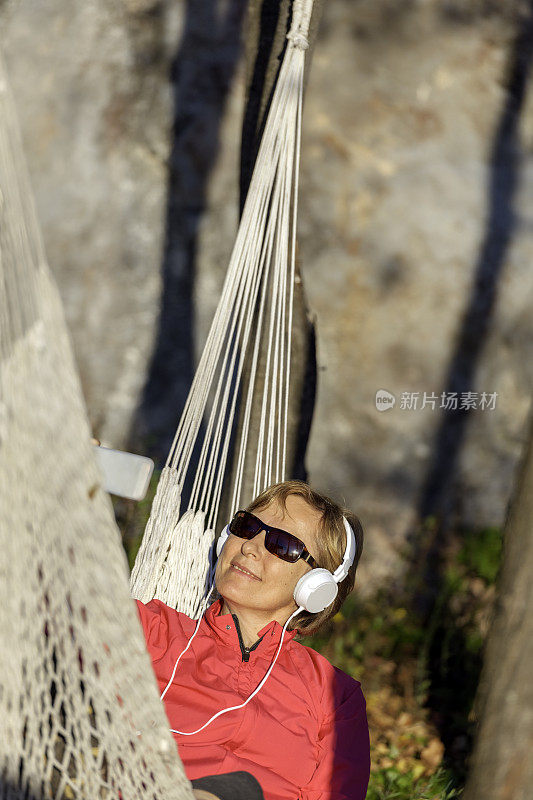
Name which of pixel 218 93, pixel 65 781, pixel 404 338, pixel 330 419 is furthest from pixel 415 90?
pixel 65 781

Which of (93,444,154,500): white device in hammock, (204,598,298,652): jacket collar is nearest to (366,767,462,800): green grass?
(204,598,298,652): jacket collar

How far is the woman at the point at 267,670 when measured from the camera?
134cm

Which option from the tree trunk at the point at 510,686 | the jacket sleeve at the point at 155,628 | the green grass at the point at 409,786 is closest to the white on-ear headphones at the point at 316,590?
the jacket sleeve at the point at 155,628

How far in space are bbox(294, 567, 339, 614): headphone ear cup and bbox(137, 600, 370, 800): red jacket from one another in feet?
0.27

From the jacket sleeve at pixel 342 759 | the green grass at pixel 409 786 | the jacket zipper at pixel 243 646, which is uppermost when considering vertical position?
the jacket zipper at pixel 243 646

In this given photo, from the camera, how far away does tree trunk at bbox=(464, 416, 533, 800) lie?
30.5 inches

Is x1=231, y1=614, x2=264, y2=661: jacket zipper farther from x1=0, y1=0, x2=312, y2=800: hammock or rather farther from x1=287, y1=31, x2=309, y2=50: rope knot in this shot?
x1=287, y1=31, x2=309, y2=50: rope knot

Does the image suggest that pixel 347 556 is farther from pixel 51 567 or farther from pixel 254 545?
pixel 51 567

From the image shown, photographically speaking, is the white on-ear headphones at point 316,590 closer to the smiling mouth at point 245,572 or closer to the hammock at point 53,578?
the smiling mouth at point 245,572

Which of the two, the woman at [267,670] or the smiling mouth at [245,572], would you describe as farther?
the smiling mouth at [245,572]

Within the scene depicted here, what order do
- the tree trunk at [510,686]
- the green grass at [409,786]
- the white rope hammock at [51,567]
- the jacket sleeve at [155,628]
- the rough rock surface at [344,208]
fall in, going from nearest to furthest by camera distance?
the tree trunk at [510,686]
the white rope hammock at [51,567]
the jacket sleeve at [155,628]
the green grass at [409,786]
the rough rock surface at [344,208]

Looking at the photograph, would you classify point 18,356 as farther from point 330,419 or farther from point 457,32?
point 457,32

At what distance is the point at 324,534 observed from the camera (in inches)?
60.6

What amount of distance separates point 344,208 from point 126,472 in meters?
3.29
